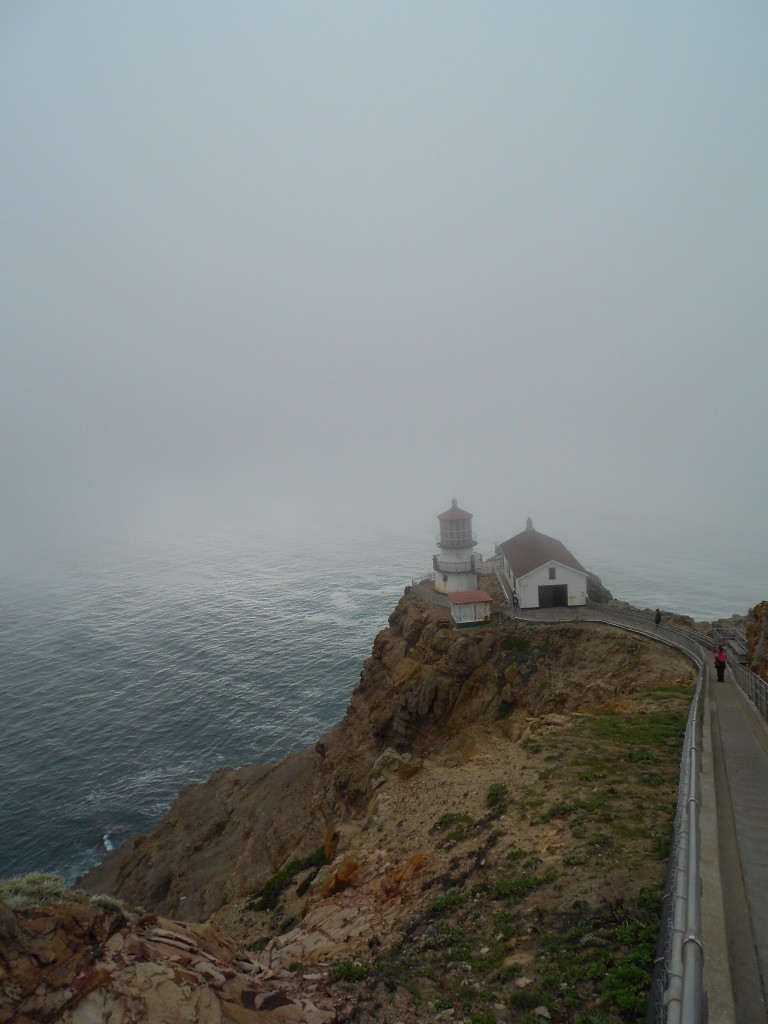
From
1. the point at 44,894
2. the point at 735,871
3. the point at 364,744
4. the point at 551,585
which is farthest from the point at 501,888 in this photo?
the point at 551,585

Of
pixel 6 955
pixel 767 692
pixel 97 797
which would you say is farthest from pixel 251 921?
pixel 97 797

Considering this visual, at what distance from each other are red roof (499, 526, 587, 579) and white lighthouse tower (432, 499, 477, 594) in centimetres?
337

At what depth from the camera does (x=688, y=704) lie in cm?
1881

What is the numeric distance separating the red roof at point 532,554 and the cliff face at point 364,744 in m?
5.93

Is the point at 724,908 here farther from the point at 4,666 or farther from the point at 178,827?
the point at 4,666

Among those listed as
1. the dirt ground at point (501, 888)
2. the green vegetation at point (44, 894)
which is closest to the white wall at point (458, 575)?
the dirt ground at point (501, 888)

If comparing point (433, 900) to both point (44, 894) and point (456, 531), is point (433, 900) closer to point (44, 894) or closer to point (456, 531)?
point (44, 894)

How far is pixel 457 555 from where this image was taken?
42.5 meters

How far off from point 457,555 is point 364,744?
1710cm

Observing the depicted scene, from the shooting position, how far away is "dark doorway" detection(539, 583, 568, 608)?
35.9m

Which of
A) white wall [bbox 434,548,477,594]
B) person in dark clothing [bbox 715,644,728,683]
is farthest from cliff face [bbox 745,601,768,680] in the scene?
white wall [bbox 434,548,477,594]

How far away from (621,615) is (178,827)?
3006cm

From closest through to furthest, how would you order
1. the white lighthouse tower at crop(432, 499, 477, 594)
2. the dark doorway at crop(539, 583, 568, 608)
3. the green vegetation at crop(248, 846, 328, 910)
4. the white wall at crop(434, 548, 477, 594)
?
the green vegetation at crop(248, 846, 328, 910), the dark doorway at crop(539, 583, 568, 608), the white lighthouse tower at crop(432, 499, 477, 594), the white wall at crop(434, 548, 477, 594)

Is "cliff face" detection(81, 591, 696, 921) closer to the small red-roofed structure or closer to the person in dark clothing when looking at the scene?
the small red-roofed structure
